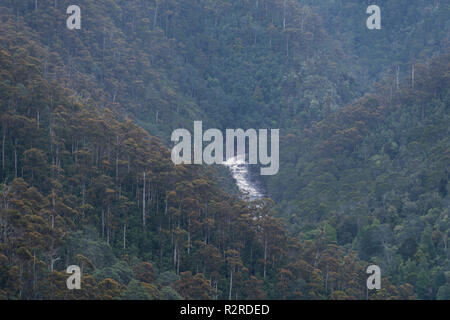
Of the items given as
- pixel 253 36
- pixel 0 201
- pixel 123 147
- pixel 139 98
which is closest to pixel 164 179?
pixel 123 147

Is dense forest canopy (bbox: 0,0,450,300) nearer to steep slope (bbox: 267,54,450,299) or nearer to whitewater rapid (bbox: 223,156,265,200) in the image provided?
steep slope (bbox: 267,54,450,299)

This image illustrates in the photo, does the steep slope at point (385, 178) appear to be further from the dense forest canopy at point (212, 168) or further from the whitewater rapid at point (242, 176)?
the whitewater rapid at point (242, 176)

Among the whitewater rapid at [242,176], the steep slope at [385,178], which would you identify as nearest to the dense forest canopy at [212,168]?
the steep slope at [385,178]

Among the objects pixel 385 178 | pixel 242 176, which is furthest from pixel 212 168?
pixel 242 176

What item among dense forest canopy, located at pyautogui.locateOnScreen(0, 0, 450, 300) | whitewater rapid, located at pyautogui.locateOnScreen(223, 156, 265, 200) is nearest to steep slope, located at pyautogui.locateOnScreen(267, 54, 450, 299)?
dense forest canopy, located at pyautogui.locateOnScreen(0, 0, 450, 300)

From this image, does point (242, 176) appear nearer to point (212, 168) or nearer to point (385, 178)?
point (212, 168)

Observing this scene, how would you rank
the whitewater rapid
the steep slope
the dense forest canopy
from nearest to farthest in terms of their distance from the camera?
the dense forest canopy < the steep slope < the whitewater rapid
